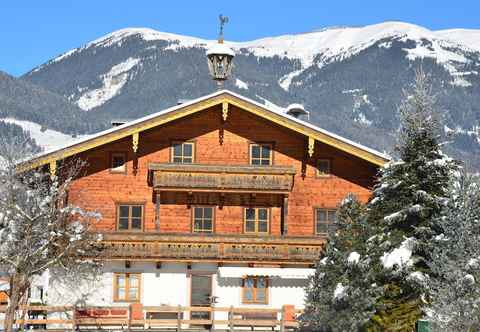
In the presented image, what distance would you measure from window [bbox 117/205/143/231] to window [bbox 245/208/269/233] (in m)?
4.48

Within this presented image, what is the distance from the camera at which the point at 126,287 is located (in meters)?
31.6

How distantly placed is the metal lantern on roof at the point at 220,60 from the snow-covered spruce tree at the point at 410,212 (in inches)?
506

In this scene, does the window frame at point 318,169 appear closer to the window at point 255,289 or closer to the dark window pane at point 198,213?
the window at point 255,289

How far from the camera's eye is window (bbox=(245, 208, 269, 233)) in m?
33.3

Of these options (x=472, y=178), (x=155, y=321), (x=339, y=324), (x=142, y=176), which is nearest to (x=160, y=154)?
(x=142, y=176)

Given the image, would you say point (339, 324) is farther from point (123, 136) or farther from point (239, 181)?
point (123, 136)

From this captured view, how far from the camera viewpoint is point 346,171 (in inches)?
1323

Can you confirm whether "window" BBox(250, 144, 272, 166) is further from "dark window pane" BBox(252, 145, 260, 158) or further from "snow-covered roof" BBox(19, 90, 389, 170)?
"snow-covered roof" BBox(19, 90, 389, 170)

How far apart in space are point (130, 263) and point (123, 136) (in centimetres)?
511

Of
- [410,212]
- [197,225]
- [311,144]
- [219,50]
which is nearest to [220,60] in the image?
[219,50]

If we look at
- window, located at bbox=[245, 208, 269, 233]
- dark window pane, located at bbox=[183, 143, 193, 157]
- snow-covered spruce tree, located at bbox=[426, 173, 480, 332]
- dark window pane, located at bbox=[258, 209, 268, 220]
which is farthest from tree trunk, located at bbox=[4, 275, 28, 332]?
snow-covered spruce tree, located at bbox=[426, 173, 480, 332]

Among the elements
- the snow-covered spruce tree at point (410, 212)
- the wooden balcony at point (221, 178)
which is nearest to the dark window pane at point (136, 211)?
the wooden balcony at point (221, 178)

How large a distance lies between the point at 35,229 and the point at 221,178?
867 cm

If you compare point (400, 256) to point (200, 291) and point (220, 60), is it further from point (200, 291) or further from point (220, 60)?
point (220, 60)
